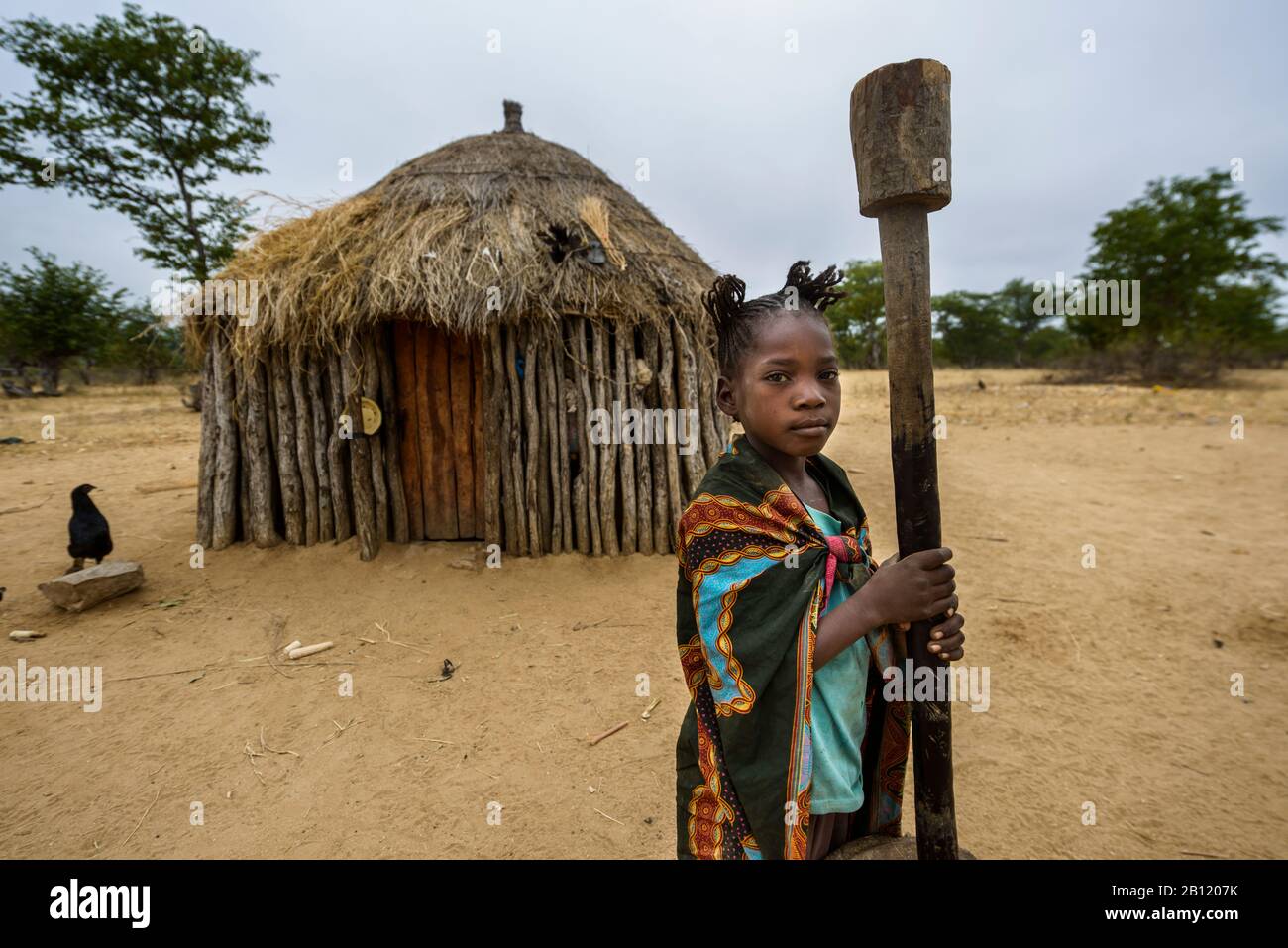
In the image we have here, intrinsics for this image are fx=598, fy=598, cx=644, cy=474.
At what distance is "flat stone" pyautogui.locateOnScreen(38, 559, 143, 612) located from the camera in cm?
454

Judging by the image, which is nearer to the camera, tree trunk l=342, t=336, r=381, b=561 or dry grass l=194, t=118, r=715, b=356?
dry grass l=194, t=118, r=715, b=356

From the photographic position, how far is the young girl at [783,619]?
1.12 meters

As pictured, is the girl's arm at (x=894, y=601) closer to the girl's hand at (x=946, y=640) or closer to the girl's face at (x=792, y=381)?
the girl's hand at (x=946, y=640)

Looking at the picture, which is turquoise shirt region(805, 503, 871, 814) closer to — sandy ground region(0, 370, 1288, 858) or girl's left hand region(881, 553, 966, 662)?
girl's left hand region(881, 553, 966, 662)

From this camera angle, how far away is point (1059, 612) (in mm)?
4527

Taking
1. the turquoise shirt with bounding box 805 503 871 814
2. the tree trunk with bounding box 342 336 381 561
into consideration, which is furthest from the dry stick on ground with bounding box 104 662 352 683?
the turquoise shirt with bounding box 805 503 871 814

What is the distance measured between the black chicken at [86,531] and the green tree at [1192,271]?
22697 mm

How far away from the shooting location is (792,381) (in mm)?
1231

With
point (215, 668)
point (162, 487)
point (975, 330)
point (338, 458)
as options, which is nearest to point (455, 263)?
point (338, 458)

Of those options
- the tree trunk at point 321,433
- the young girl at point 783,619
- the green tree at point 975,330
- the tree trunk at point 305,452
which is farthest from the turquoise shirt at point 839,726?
the green tree at point 975,330

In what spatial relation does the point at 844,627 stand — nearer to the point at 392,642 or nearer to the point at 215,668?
the point at 392,642

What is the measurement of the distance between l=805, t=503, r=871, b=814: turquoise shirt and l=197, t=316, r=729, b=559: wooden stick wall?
4.30 metres

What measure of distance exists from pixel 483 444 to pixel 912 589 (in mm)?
5000
